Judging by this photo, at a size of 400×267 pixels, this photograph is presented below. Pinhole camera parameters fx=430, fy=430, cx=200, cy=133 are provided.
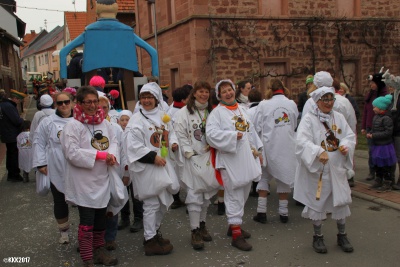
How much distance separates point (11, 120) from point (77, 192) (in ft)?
19.7

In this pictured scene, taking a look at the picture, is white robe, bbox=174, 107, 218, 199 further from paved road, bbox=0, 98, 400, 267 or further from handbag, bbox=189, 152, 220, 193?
paved road, bbox=0, 98, 400, 267

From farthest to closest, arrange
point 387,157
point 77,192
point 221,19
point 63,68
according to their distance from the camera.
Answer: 1. point 221,19
2. point 63,68
3. point 387,157
4. point 77,192

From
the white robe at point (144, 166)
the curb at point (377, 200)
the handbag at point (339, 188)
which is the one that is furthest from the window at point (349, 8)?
the white robe at point (144, 166)

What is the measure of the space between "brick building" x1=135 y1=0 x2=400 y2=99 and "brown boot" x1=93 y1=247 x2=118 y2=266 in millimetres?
10070

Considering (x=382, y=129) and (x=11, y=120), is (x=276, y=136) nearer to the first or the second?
(x=382, y=129)

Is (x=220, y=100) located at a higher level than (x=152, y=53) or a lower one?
→ lower

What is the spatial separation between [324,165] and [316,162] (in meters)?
0.11

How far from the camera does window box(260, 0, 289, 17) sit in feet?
47.5

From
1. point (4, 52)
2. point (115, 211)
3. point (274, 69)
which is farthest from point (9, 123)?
point (4, 52)

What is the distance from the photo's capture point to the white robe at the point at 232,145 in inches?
183

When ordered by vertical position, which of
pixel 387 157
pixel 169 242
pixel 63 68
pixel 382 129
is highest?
pixel 63 68

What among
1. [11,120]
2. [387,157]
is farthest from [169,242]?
[11,120]

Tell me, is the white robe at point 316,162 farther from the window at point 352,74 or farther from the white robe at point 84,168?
the window at point 352,74

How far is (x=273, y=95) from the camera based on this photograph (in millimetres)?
5992
